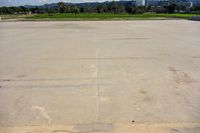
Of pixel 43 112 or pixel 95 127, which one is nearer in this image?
pixel 95 127

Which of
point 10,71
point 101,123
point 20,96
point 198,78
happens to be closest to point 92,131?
point 101,123

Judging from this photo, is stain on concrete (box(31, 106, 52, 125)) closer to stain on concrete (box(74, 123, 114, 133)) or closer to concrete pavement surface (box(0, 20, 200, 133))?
concrete pavement surface (box(0, 20, 200, 133))

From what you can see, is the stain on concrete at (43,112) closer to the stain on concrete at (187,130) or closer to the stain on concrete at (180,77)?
the stain on concrete at (187,130)

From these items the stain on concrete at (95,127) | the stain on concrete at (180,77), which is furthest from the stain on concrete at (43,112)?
the stain on concrete at (180,77)

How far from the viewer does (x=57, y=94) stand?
21.2 feet

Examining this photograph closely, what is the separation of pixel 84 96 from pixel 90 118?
4.19 ft

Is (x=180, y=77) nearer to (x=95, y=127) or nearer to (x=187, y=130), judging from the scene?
(x=187, y=130)

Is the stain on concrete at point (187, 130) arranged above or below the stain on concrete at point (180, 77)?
above

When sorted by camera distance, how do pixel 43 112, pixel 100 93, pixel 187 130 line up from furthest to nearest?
1. pixel 100 93
2. pixel 43 112
3. pixel 187 130

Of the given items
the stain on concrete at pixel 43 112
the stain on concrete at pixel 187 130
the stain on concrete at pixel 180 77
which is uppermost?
the stain on concrete at pixel 43 112

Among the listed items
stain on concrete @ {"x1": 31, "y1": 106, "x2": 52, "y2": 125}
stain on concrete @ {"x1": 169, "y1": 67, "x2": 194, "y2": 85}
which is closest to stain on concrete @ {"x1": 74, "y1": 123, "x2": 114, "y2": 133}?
stain on concrete @ {"x1": 31, "y1": 106, "x2": 52, "y2": 125}

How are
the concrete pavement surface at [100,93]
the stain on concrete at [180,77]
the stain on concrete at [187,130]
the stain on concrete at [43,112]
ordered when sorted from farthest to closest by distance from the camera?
the stain on concrete at [180,77] < the stain on concrete at [43,112] < the concrete pavement surface at [100,93] < the stain on concrete at [187,130]

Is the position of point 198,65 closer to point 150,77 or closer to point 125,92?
point 150,77

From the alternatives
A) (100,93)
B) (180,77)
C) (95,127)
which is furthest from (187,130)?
(180,77)
